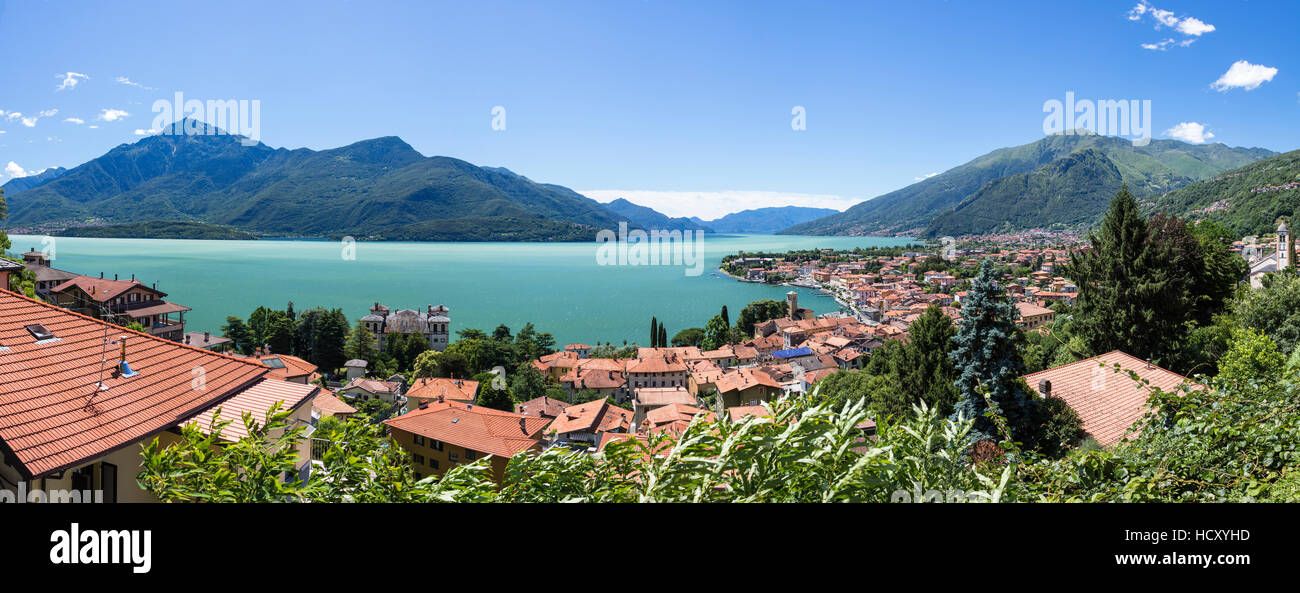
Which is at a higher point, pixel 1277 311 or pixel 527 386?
pixel 1277 311

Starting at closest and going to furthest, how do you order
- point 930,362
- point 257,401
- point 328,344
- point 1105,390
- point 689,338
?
point 257,401, point 1105,390, point 930,362, point 328,344, point 689,338

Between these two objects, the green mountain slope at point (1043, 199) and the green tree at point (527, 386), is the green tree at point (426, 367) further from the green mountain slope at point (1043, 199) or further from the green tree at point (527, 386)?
the green mountain slope at point (1043, 199)

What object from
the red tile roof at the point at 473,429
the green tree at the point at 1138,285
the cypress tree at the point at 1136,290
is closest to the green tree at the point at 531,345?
the red tile roof at the point at 473,429

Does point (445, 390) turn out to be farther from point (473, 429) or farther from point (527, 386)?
point (473, 429)

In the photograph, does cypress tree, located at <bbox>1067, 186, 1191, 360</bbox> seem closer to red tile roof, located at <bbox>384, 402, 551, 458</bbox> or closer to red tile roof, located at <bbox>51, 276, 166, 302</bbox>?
red tile roof, located at <bbox>384, 402, 551, 458</bbox>

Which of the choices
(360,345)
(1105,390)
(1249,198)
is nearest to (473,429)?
(1105,390)

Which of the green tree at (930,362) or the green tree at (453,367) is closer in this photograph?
the green tree at (930,362)
